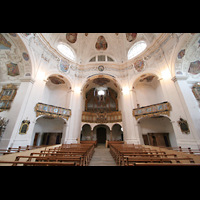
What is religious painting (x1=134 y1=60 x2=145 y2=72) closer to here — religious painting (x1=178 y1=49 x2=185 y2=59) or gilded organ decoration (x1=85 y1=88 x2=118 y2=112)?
religious painting (x1=178 y1=49 x2=185 y2=59)

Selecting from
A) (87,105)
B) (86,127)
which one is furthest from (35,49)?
(86,127)

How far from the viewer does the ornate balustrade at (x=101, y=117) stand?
43.4ft

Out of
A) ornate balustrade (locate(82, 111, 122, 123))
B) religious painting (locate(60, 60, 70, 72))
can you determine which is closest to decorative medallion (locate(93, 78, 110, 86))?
religious painting (locate(60, 60, 70, 72))

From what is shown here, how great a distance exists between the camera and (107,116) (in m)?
13.9

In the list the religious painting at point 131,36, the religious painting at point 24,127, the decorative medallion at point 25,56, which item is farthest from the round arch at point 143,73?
the religious painting at point 24,127

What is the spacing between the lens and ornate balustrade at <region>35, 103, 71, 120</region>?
7.93 meters

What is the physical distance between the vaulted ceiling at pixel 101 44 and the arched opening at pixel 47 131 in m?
9.55

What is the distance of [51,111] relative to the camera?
8.88m

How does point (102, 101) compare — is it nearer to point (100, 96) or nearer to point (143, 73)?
point (100, 96)

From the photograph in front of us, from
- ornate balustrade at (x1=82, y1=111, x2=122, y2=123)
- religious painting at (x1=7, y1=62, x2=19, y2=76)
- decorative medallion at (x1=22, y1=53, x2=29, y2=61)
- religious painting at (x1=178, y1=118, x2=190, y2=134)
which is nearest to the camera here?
religious painting at (x1=178, y1=118, x2=190, y2=134)

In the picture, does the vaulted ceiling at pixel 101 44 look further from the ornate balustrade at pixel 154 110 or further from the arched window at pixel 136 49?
the ornate balustrade at pixel 154 110
